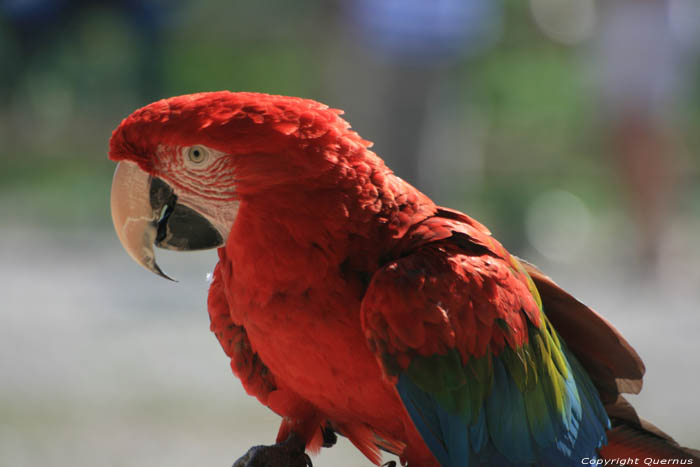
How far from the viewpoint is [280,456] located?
112 cm

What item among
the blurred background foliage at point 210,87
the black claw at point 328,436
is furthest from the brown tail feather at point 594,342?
the blurred background foliage at point 210,87

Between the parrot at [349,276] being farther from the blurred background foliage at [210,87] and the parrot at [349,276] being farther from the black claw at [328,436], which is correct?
the blurred background foliage at [210,87]

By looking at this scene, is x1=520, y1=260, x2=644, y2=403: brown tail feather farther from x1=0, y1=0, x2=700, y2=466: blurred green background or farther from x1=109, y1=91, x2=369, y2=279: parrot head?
x1=0, y1=0, x2=700, y2=466: blurred green background

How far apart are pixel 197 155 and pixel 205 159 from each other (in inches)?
0.5

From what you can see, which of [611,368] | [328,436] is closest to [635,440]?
[611,368]

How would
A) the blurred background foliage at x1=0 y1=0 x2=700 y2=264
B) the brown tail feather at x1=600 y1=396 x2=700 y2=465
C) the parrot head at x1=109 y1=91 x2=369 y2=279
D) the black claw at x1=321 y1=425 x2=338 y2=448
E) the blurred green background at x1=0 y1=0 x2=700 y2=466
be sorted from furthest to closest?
the blurred background foliage at x1=0 y1=0 x2=700 y2=264, the blurred green background at x1=0 y1=0 x2=700 y2=466, the black claw at x1=321 y1=425 x2=338 y2=448, the brown tail feather at x1=600 y1=396 x2=700 y2=465, the parrot head at x1=109 y1=91 x2=369 y2=279

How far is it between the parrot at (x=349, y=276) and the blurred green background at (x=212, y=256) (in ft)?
3.99

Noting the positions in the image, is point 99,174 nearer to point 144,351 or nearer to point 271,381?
point 144,351

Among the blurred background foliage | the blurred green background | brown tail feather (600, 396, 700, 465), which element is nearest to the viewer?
brown tail feather (600, 396, 700, 465)

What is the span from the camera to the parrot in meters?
0.93

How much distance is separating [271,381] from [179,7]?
6.18 meters

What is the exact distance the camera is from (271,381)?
113cm

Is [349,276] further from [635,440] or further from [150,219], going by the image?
[635,440]

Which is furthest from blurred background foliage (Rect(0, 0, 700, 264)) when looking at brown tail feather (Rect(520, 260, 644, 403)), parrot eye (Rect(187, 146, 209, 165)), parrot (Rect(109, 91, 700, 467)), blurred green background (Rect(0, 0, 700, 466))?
parrot eye (Rect(187, 146, 209, 165))
